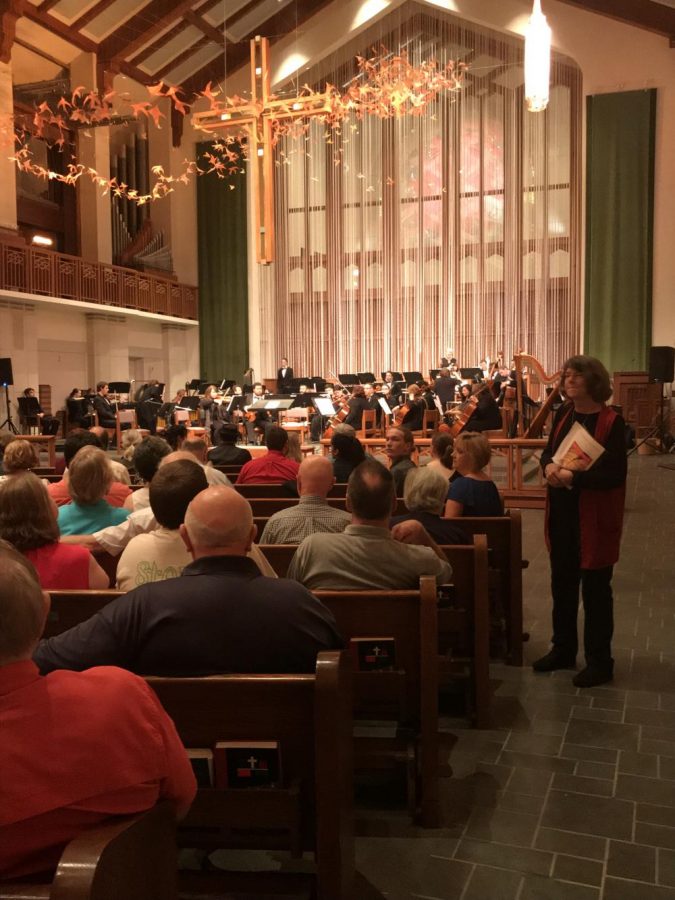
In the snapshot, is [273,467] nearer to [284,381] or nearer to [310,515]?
[310,515]

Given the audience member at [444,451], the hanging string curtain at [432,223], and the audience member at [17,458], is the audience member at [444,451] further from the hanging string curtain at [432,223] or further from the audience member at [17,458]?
the hanging string curtain at [432,223]

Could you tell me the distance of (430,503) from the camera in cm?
337

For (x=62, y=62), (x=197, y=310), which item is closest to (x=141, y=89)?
(x=62, y=62)

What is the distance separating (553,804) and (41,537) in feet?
5.50

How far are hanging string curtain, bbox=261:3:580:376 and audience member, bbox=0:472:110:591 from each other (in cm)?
1545

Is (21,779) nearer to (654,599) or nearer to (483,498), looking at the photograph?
(483,498)

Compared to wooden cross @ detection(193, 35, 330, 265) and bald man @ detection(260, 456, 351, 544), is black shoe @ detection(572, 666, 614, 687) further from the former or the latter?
wooden cross @ detection(193, 35, 330, 265)

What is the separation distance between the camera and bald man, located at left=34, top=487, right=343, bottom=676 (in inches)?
69.7

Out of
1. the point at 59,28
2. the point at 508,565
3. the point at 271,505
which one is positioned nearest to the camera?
the point at 508,565

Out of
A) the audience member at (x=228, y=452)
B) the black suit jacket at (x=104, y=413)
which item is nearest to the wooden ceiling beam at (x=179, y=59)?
the black suit jacket at (x=104, y=413)

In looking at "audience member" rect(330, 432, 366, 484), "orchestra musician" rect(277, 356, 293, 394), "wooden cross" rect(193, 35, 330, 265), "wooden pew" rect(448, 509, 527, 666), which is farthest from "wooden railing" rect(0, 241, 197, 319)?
"wooden pew" rect(448, 509, 527, 666)

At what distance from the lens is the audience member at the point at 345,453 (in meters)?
5.01

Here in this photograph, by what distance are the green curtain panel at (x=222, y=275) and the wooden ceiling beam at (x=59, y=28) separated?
3415 mm

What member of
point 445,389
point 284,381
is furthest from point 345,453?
point 284,381
